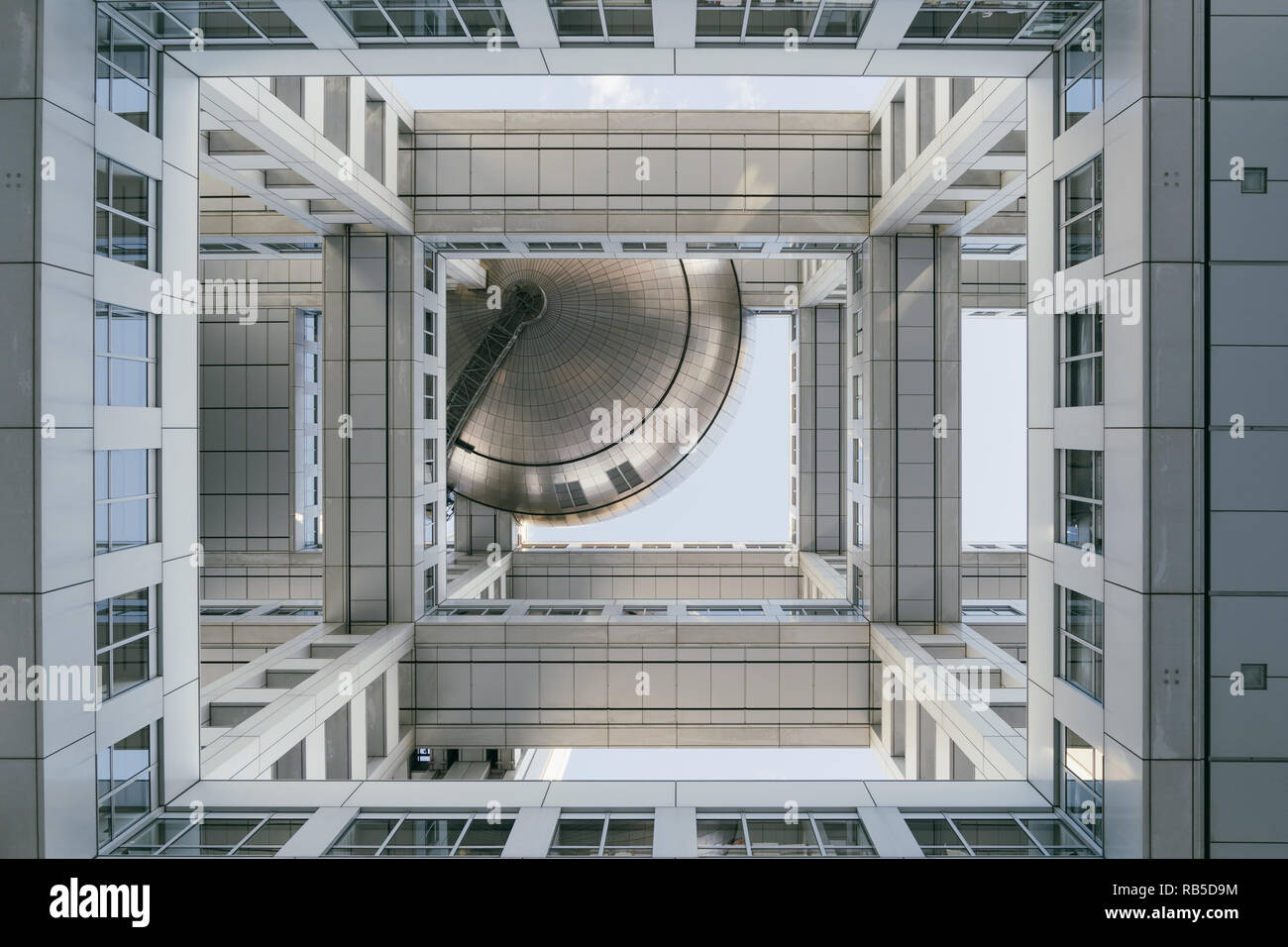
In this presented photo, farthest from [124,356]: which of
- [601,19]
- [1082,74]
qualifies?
[1082,74]

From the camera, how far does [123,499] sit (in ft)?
36.0

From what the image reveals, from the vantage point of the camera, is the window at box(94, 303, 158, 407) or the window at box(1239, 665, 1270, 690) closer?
the window at box(1239, 665, 1270, 690)

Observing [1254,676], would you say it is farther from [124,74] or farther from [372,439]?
[372,439]

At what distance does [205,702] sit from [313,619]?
274 inches

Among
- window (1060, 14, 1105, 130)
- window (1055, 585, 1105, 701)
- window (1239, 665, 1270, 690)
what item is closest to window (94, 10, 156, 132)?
window (1060, 14, 1105, 130)

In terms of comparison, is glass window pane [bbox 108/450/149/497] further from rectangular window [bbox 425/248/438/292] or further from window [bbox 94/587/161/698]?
rectangular window [bbox 425/248/438/292]

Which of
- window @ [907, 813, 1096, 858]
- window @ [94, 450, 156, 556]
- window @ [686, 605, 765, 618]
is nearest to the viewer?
window @ [94, 450, 156, 556]

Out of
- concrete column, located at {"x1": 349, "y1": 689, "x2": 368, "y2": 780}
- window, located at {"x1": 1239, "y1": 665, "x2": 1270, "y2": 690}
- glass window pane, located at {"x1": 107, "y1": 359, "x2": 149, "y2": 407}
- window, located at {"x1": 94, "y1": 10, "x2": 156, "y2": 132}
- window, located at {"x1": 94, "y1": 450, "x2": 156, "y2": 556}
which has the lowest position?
concrete column, located at {"x1": 349, "y1": 689, "x2": 368, "y2": 780}

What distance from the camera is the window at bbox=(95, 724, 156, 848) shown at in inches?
416

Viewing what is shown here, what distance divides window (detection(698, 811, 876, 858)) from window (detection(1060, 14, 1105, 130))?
39.4 ft
